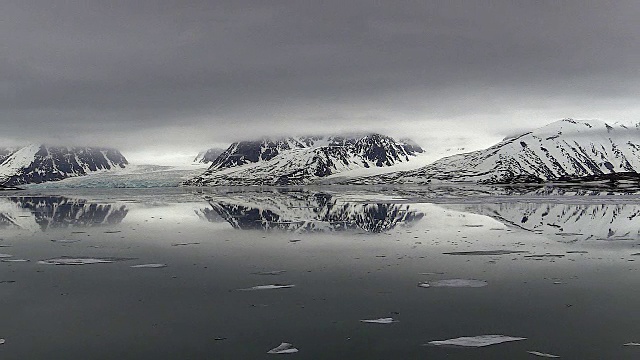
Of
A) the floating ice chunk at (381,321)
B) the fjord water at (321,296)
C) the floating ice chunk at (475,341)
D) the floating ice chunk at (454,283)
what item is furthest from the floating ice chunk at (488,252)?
the floating ice chunk at (475,341)

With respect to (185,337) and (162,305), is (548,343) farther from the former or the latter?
(162,305)

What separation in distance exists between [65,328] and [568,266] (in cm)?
1256

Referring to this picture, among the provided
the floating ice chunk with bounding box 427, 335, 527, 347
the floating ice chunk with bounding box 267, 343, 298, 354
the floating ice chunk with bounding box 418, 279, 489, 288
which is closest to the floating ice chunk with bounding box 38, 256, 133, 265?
the floating ice chunk with bounding box 418, 279, 489, 288

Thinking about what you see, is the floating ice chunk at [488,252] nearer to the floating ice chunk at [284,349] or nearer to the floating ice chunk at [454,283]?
the floating ice chunk at [454,283]

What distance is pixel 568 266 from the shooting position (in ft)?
48.8

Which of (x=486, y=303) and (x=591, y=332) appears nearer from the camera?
(x=591, y=332)

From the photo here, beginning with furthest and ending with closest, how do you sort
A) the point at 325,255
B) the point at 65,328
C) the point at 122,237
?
the point at 122,237
the point at 325,255
the point at 65,328

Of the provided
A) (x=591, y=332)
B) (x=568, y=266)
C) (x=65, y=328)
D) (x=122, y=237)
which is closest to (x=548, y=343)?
(x=591, y=332)

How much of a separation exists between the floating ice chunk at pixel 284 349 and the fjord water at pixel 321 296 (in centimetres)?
13

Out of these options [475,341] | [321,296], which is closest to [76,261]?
[321,296]

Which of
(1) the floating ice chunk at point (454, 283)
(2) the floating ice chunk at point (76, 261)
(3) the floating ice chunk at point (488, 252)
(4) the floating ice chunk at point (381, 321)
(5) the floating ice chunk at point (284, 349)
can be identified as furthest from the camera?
(3) the floating ice chunk at point (488, 252)

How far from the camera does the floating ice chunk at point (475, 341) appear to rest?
27.9ft

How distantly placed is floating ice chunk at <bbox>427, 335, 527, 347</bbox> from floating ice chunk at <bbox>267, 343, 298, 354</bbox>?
2.16 m

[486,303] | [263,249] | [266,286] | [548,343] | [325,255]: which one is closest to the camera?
[548,343]
